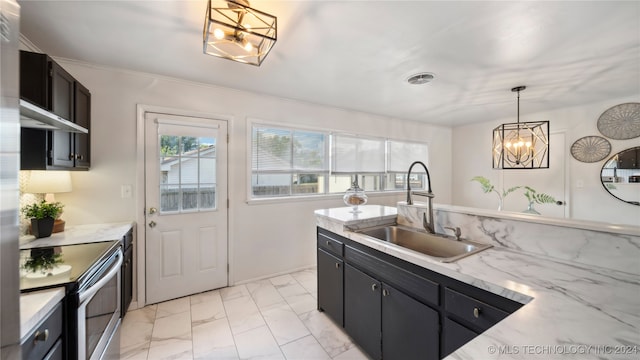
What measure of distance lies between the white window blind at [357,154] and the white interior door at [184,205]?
1663 millimetres

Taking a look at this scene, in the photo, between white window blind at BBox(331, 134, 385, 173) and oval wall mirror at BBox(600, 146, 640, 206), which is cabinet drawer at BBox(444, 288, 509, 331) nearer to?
white window blind at BBox(331, 134, 385, 173)

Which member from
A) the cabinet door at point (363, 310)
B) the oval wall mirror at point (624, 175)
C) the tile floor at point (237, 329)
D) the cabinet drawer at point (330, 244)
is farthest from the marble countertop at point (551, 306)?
the oval wall mirror at point (624, 175)

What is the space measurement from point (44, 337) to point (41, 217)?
1.39m

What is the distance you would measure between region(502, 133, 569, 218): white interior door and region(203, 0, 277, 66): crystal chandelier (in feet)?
15.7

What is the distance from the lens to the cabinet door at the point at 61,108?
1657 mm

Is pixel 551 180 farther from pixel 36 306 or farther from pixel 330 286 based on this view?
pixel 36 306

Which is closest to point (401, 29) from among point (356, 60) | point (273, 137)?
point (356, 60)

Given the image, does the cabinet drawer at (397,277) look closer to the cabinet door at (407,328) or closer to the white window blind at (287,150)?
the cabinet door at (407,328)

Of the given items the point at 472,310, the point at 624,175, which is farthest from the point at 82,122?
the point at 624,175

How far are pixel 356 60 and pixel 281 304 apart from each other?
2556mm

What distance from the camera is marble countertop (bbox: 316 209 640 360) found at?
65 centimetres

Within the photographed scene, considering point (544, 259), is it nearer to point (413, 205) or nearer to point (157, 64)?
point (413, 205)

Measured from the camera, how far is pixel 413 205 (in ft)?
6.79

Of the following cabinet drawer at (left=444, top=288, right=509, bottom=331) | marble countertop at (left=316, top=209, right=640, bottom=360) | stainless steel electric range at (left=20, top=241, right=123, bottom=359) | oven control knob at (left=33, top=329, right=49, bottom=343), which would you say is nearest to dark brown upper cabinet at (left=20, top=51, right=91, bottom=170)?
stainless steel electric range at (left=20, top=241, right=123, bottom=359)
